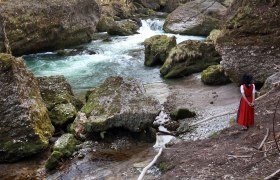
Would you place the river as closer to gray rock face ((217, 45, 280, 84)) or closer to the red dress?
the red dress

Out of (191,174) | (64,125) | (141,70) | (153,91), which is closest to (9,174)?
(64,125)

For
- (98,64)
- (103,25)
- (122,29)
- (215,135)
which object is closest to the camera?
(215,135)

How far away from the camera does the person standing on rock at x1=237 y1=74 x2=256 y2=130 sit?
11.1 meters

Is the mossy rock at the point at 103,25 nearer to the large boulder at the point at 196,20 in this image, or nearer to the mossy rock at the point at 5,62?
the large boulder at the point at 196,20

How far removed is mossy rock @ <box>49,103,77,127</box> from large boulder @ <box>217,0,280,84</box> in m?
6.92

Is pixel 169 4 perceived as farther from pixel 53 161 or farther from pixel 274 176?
pixel 274 176

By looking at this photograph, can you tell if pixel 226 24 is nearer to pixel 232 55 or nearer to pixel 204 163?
pixel 232 55

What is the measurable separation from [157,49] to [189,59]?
342 centimetres

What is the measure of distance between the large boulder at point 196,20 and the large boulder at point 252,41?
15180 mm

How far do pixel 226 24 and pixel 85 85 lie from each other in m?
8.46

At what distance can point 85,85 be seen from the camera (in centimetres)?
2172

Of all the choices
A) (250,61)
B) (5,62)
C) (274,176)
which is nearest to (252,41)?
(250,61)

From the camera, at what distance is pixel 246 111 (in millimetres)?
11156

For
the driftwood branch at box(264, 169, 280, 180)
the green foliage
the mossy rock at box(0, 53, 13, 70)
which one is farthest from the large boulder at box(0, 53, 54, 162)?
the driftwood branch at box(264, 169, 280, 180)
